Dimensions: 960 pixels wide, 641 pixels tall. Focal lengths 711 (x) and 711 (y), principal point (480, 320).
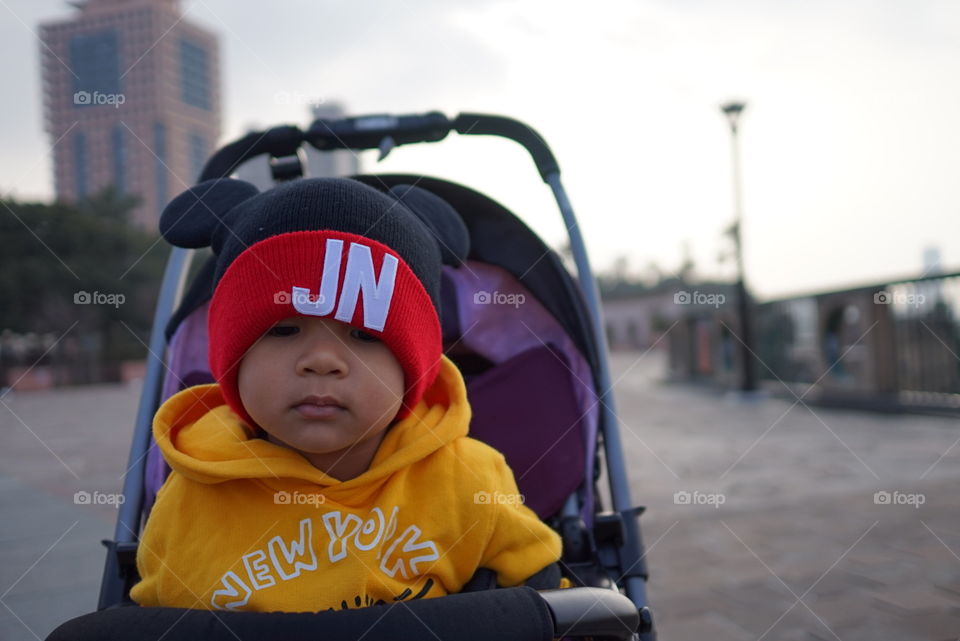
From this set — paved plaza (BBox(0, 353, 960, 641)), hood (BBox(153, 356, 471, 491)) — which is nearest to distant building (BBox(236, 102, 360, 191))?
hood (BBox(153, 356, 471, 491))

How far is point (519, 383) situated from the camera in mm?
2070

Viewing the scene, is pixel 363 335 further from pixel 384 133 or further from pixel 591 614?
pixel 384 133

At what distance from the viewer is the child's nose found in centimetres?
125

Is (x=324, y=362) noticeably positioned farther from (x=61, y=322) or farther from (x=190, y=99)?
(x=61, y=322)

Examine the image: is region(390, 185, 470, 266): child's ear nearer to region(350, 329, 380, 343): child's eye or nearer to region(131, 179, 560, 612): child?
region(131, 179, 560, 612): child

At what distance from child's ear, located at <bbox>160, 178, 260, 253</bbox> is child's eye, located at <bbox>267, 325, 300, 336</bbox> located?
1.21ft

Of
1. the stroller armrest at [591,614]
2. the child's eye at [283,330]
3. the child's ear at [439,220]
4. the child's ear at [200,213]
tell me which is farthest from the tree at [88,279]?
the stroller armrest at [591,614]

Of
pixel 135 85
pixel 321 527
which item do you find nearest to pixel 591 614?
pixel 321 527

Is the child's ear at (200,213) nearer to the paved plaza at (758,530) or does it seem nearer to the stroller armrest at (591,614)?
the stroller armrest at (591,614)

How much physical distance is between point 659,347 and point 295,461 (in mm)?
41229

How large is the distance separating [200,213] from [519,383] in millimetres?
977

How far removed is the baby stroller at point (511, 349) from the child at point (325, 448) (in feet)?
1.34

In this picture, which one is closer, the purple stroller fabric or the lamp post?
the purple stroller fabric

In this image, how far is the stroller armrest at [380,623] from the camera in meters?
1.05
